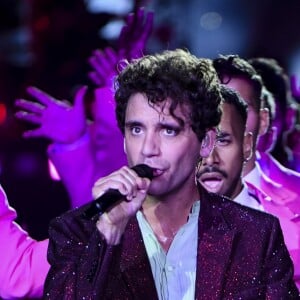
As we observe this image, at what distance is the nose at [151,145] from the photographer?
188 centimetres

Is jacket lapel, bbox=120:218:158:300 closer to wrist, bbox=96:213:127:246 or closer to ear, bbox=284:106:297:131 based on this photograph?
wrist, bbox=96:213:127:246

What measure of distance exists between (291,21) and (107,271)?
13.8 feet

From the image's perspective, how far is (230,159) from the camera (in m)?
2.76

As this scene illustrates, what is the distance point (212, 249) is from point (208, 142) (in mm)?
310

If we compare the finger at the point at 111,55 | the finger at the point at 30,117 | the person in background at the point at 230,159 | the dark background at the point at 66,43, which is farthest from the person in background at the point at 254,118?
the finger at the point at 30,117

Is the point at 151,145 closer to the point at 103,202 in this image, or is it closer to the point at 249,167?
the point at 103,202

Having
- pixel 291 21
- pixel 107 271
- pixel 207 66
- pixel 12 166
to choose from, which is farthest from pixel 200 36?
pixel 107 271

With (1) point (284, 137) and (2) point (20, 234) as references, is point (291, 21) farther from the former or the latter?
(2) point (20, 234)

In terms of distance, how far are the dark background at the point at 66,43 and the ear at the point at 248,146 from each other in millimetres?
828

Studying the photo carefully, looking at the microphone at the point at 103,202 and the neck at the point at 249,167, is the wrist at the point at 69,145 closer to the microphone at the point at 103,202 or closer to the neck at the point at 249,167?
the neck at the point at 249,167

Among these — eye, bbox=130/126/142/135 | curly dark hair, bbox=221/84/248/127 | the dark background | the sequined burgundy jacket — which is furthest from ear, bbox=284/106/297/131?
eye, bbox=130/126/142/135

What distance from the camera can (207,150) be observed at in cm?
212

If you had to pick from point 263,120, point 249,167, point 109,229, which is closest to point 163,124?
point 109,229

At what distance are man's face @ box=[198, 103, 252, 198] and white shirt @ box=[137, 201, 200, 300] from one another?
2.30ft
